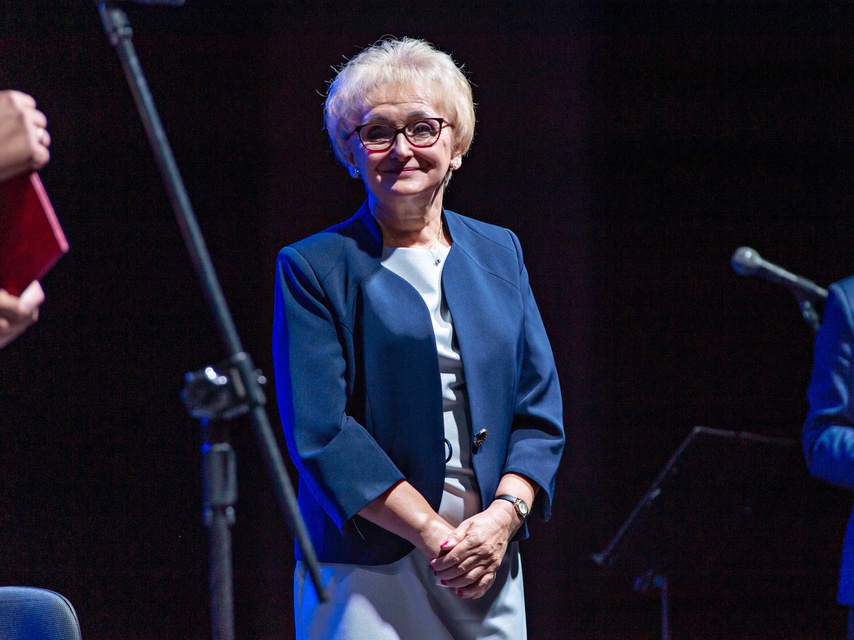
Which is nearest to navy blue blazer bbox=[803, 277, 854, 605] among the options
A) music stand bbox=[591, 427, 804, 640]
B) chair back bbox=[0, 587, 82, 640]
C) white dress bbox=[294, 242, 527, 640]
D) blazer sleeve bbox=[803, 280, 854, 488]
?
blazer sleeve bbox=[803, 280, 854, 488]

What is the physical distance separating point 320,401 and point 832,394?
3.81ft

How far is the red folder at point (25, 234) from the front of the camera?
3.84 ft

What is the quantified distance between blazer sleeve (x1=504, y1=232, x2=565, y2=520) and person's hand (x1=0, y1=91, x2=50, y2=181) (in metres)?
0.94

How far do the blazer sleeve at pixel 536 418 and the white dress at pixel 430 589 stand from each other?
106 millimetres

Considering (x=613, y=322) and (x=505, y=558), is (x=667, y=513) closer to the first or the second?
(x=613, y=322)

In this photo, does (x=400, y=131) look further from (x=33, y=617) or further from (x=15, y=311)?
(x=33, y=617)

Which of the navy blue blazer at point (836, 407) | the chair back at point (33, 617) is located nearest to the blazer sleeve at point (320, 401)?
the chair back at point (33, 617)

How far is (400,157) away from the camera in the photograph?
1.69 m

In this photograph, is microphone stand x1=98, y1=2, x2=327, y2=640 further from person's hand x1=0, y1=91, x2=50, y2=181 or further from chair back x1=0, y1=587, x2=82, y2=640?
chair back x1=0, y1=587, x2=82, y2=640

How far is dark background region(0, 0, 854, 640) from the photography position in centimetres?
282

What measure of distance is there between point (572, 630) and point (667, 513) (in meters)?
0.88

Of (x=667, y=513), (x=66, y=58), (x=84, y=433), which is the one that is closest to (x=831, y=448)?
(x=667, y=513)

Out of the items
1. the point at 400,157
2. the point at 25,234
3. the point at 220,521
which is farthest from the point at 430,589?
the point at 25,234

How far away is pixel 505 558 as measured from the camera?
1.67 metres
